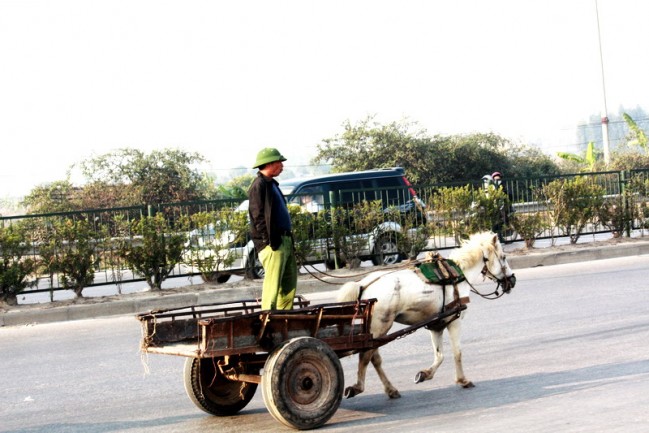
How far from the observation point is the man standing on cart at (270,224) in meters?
7.21

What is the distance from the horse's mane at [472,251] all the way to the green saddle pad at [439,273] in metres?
0.21

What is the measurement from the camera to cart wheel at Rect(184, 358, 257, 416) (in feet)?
24.2

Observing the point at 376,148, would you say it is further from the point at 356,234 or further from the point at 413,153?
the point at 356,234

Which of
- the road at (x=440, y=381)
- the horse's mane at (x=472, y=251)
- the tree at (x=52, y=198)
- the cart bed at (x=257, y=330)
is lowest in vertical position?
the road at (x=440, y=381)

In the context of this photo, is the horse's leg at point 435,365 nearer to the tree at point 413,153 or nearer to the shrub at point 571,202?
the shrub at point 571,202

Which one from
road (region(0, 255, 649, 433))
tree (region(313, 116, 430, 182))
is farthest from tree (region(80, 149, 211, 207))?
road (region(0, 255, 649, 433))

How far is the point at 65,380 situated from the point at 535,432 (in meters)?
5.27

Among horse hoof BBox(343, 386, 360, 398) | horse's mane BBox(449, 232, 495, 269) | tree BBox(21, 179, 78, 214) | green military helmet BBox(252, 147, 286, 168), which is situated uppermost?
tree BBox(21, 179, 78, 214)

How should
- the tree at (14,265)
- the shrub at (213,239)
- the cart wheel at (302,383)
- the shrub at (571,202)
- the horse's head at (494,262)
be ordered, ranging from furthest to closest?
the shrub at (571,202)
the shrub at (213,239)
the tree at (14,265)
the horse's head at (494,262)
the cart wheel at (302,383)

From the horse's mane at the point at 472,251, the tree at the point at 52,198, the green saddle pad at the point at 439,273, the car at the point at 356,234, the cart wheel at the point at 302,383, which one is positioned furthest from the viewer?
the tree at the point at 52,198

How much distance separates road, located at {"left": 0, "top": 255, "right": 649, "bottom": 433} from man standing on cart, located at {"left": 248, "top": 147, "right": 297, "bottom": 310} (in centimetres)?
111

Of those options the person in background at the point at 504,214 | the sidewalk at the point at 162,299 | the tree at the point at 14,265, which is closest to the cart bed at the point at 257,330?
the sidewalk at the point at 162,299

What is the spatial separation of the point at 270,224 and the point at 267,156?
564 mm

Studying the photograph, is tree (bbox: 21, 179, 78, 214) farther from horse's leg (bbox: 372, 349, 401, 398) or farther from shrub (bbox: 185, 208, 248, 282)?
horse's leg (bbox: 372, 349, 401, 398)
